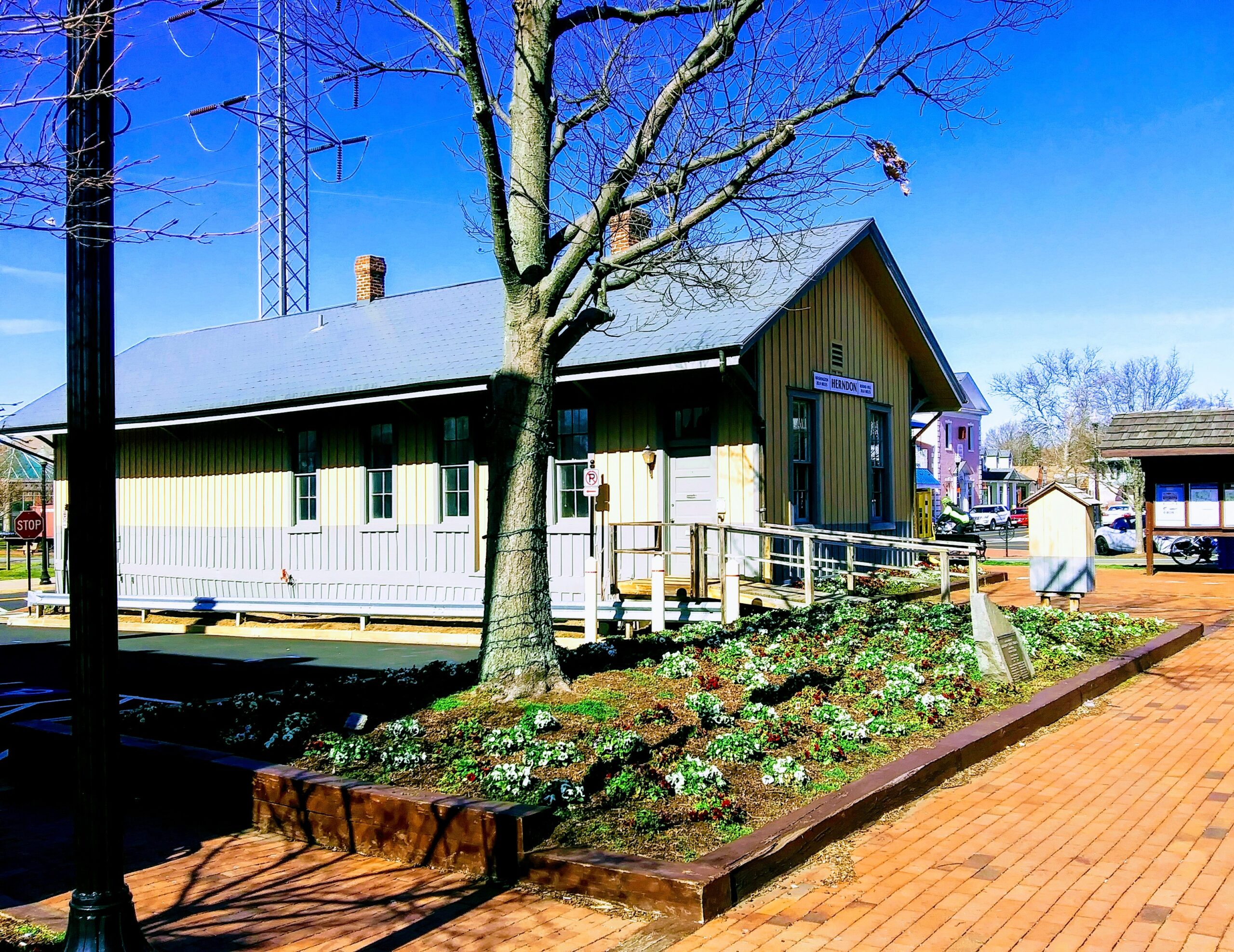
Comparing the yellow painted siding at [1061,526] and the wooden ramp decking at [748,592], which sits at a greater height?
the yellow painted siding at [1061,526]

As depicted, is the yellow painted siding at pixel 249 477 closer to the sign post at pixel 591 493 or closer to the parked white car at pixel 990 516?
the sign post at pixel 591 493

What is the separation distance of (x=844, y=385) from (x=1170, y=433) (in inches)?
420

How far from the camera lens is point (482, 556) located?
17.1m

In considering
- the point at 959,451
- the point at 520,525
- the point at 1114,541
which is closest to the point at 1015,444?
the point at 959,451

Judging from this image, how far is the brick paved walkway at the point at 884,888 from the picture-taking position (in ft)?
14.9

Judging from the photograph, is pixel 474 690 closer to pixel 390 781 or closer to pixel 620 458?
pixel 390 781

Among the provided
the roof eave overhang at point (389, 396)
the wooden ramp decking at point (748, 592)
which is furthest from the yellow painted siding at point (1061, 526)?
the roof eave overhang at point (389, 396)

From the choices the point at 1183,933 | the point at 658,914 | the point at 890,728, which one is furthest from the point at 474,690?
the point at 1183,933

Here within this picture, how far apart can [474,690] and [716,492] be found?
760 centimetres

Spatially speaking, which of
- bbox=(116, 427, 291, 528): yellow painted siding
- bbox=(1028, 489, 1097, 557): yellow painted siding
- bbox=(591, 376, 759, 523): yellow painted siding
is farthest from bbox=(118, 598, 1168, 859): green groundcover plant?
bbox=(116, 427, 291, 528): yellow painted siding

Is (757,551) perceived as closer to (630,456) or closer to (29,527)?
(630,456)

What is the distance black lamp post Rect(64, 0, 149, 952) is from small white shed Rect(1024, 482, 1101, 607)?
35.9 ft

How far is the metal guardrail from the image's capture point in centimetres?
1289

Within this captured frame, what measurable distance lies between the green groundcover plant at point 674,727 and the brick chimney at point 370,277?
49.8 ft
